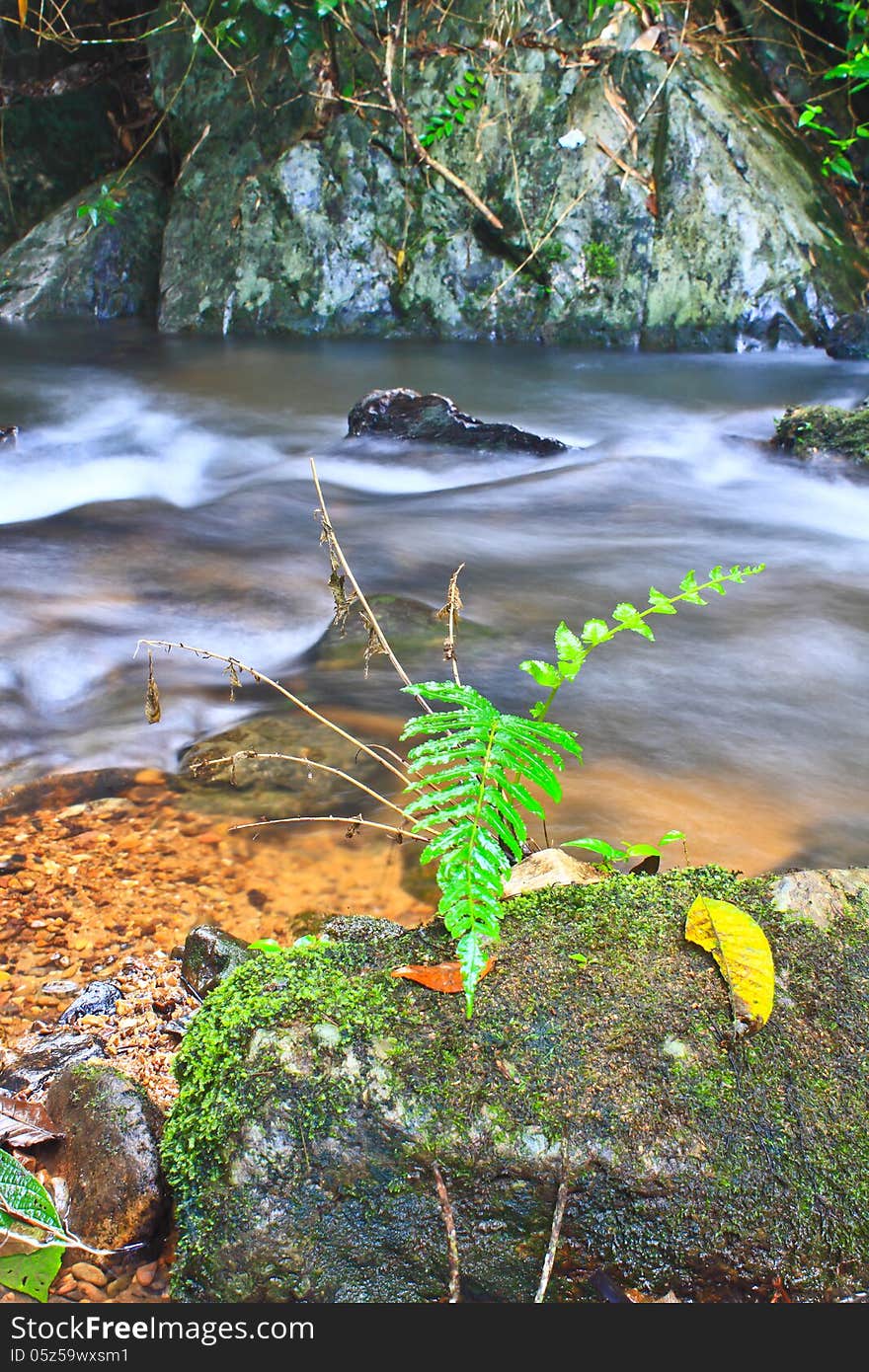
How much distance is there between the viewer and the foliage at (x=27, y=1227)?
5.13ft

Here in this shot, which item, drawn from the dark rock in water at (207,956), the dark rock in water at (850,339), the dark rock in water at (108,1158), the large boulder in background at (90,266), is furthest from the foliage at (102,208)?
the dark rock in water at (108,1158)

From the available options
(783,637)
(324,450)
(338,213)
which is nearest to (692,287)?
(338,213)

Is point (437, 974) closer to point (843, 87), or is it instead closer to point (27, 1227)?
point (27, 1227)

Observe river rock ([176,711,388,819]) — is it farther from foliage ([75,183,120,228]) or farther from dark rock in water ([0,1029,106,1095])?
foliage ([75,183,120,228])

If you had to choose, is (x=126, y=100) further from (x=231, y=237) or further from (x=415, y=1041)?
(x=415, y=1041)

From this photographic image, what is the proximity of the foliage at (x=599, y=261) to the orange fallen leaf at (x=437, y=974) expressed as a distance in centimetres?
1041

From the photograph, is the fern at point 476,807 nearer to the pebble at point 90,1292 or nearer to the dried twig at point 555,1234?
the dried twig at point 555,1234

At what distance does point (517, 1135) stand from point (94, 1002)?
1.33m

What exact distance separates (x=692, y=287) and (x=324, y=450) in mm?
4977

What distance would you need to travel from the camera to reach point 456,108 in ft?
34.2

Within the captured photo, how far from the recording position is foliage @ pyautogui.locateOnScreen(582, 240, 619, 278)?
1070cm

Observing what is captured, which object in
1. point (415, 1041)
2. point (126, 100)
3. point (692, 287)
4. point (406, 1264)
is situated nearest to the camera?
point (406, 1264)

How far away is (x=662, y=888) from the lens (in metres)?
1.99

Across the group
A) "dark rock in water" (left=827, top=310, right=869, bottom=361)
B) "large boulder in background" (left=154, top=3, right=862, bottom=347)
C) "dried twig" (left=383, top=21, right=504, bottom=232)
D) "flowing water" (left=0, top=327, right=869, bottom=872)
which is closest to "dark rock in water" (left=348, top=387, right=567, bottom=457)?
"flowing water" (left=0, top=327, right=869, bottom=872)
